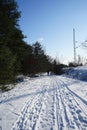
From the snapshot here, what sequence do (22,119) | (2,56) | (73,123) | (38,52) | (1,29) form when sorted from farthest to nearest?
(38,52) → (1,29) → (2,56) → (22,119) → (73,123)

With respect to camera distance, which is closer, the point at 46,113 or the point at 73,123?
the point at 73,123

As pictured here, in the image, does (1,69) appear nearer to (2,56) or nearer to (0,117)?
(2,56)

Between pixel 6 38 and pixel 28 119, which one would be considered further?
pixel 6 38

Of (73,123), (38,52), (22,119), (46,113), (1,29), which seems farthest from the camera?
(38,52)

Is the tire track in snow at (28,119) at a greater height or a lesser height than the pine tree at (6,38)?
lesser

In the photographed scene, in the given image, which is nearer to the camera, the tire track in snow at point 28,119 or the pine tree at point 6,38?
the tire track in snow at point 28,119

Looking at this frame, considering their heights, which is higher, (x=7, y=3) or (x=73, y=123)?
(x=7, y=3)

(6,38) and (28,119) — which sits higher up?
(6,38)

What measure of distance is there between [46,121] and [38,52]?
2875 inches

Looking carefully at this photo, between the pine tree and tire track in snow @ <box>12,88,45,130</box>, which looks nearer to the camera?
tire track in snow @ <box>12,88,45,130</box>

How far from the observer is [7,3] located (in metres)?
24.5

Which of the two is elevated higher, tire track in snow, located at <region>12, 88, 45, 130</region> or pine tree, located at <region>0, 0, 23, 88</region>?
pine tree, located at <region>0, 0, 23, 88</region>

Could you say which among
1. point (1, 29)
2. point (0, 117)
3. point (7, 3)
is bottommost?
point (0, 117)

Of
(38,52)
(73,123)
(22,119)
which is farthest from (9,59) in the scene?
(38,52)
